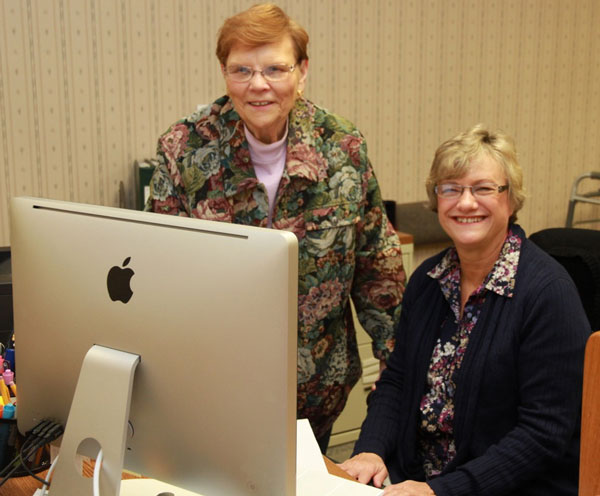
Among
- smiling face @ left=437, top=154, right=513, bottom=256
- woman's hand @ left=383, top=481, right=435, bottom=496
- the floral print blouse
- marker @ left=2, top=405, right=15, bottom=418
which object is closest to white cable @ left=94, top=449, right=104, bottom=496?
marker @ left=2, top=405, right=15, bottom=418

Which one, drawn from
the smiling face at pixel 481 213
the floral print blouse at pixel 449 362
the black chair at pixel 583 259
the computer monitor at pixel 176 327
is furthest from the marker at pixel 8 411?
the black chair at pixel 583 259

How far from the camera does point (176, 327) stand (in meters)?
0.97

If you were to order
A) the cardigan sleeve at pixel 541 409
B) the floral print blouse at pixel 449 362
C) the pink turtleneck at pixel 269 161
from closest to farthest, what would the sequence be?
the cardigan sleeve at pixel 541 409, the floral print blouse at pixel 449 362, the pink turtleneck at pixel 269 161

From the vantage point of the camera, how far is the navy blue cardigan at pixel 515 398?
4.90 ft

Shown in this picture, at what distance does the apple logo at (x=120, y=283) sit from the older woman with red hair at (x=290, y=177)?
0.82 meters

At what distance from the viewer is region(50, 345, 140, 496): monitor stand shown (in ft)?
3.33

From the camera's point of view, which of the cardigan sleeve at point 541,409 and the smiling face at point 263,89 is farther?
the smiling face at point 263,89

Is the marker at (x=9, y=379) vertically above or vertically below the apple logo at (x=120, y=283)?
below

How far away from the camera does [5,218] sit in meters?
2.76

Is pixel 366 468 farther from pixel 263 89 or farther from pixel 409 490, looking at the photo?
pixel 263 89

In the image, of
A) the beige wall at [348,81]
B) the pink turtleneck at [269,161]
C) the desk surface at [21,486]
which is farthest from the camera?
the beige wall at [348,81]

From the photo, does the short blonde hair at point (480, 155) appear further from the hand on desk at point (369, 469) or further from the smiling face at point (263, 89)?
the hand on desk at point (369, 469)

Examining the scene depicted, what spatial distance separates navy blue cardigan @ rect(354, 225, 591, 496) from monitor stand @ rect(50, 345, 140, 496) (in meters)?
0.70

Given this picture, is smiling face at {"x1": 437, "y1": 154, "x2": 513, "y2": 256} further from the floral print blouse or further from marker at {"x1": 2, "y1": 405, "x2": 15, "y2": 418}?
marker at {"x1": 2, "y1": 405, "x2": 15, "y2": 418}
